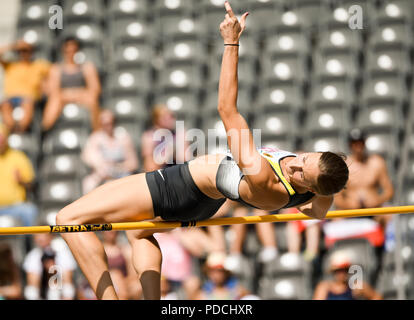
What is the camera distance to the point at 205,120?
7.15m

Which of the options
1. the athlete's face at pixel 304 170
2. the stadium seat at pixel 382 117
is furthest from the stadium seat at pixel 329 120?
the athlete's face at pixel 304 170

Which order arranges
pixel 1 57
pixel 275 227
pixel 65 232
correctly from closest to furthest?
pixel 65 232, pixel 275 227, pixel 1 57

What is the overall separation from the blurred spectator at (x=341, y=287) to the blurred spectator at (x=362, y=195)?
0.32 meters

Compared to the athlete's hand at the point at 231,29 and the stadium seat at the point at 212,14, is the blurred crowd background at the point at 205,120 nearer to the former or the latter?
the stadium seat at the point at 212,14

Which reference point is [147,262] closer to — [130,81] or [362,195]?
[362,195]

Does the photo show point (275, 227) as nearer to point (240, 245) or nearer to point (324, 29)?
point (240, 245)

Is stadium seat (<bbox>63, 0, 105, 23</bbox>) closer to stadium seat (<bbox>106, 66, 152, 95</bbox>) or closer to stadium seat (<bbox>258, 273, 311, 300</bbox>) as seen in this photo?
stadium seat (<bbox>106, 66, 152, 95</bbox>)

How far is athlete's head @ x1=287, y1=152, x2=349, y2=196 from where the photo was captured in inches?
144

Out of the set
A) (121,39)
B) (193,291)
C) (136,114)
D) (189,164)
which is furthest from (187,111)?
(189,164)

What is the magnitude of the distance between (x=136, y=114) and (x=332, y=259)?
264 cm

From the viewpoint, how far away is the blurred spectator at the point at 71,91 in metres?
7.30

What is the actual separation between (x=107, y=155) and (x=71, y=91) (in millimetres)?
1019

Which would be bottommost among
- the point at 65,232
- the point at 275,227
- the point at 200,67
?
the point at 275,227

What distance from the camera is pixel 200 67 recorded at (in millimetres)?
7633
